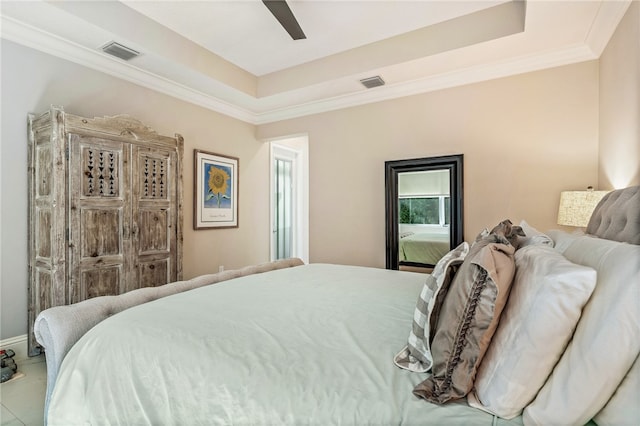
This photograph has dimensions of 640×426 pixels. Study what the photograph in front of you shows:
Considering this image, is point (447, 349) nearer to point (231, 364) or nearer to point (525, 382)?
point (525, 382)

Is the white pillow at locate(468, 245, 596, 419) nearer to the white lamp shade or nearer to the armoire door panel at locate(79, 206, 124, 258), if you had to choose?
the white lamp shade

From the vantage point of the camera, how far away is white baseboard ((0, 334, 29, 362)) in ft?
7.69

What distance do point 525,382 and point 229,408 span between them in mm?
796

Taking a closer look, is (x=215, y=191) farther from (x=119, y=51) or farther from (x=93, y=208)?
(x=119, y=51)

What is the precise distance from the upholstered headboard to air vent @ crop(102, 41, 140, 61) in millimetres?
3533

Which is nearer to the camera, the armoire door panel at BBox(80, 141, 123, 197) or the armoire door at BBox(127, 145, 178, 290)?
the armoire door panel at BBox(80, 141, 123, 197)

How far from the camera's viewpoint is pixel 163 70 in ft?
10.3

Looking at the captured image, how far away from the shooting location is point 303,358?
1012mm

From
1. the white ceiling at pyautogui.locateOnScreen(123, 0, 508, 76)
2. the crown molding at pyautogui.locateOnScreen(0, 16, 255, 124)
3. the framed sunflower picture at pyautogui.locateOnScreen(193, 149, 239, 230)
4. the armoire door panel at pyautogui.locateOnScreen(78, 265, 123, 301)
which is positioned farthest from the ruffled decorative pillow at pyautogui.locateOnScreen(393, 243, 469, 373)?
the crown molding at pyautogui.locateOnScreen(0, 16, 255, 124)

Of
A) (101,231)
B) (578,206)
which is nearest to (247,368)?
(101,231)

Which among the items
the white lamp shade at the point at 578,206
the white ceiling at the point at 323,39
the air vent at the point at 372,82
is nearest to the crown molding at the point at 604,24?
the white ceiling at the point at 323,39

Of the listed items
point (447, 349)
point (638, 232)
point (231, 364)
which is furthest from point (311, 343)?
point (638, 232)

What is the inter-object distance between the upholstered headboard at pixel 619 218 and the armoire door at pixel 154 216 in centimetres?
320

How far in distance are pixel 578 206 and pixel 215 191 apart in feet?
12.0
